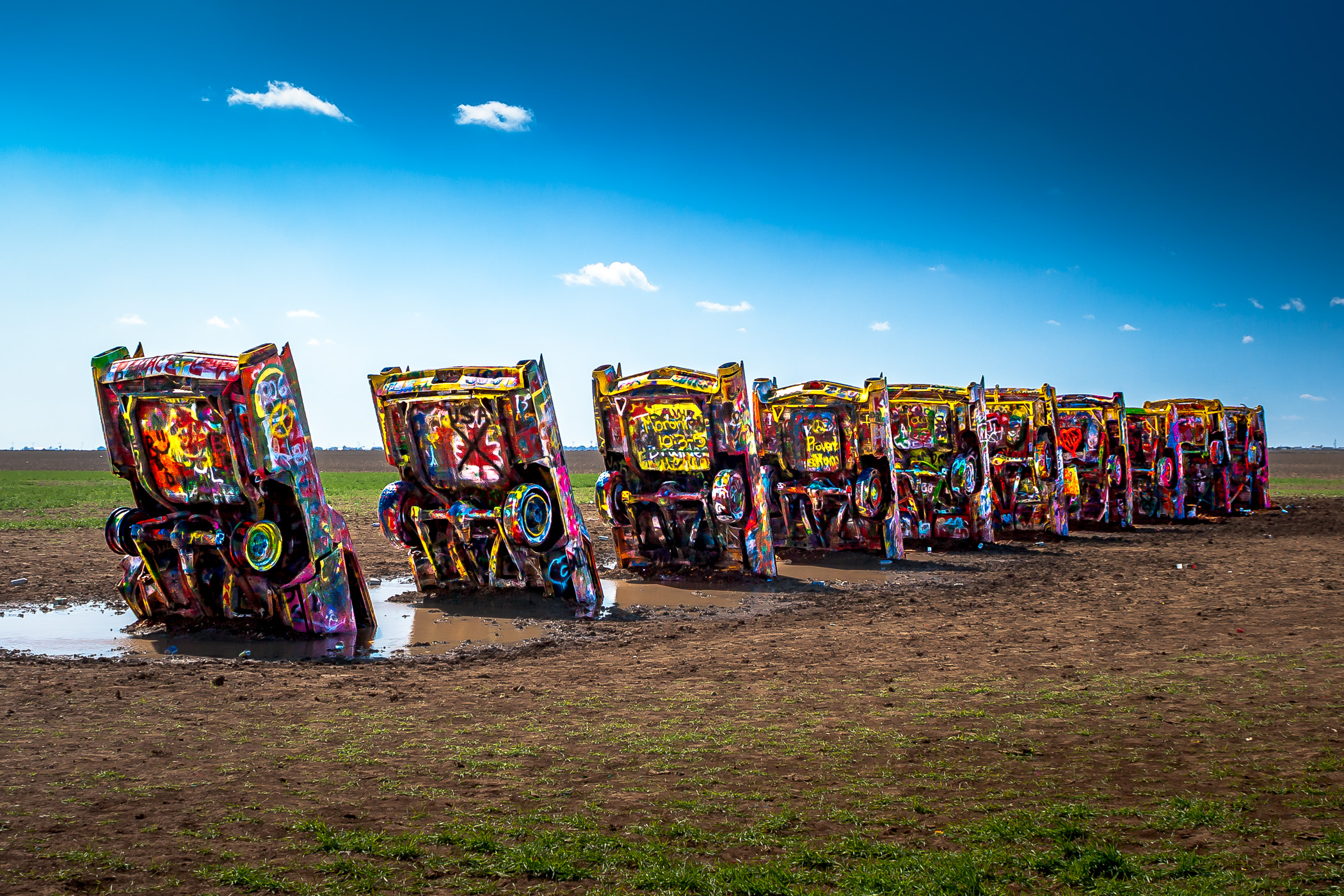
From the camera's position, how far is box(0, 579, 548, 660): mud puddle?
9.38 meters

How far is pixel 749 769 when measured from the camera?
5.44 metres

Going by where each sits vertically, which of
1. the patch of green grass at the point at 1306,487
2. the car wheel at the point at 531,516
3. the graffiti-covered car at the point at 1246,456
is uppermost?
the car wheel at the point at 531,516

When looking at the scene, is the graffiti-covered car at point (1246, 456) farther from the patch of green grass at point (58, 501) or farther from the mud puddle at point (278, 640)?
the patch of green grass at point (58, 501)

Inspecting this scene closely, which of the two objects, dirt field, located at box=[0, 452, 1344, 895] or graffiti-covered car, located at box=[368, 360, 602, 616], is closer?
dirt field, located at box=[0, 452, 1344, 895]

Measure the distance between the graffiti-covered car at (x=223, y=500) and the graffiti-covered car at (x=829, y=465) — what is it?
8.39m

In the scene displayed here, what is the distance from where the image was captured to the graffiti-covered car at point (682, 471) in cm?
1348

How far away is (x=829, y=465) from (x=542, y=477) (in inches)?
261

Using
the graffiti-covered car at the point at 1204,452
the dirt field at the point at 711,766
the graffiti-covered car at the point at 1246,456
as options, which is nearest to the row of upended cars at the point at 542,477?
the dirt field at the point at 711,766

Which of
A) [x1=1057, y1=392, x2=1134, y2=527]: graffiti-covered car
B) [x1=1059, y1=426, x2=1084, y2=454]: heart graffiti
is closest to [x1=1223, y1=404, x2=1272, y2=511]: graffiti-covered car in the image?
[x1=1057, y1=392, x2=1134, y2=527]: graffiti-covered car

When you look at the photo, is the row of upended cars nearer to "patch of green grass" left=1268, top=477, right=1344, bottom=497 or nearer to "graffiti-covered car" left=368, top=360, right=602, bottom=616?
"graffiti-covered car" left=368, top=360, right=602, bottom=616

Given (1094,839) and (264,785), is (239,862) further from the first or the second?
(1094,839)

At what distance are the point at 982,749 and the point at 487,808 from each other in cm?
312

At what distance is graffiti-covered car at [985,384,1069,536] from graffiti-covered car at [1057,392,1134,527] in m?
0.73

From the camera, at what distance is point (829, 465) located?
647 inches
